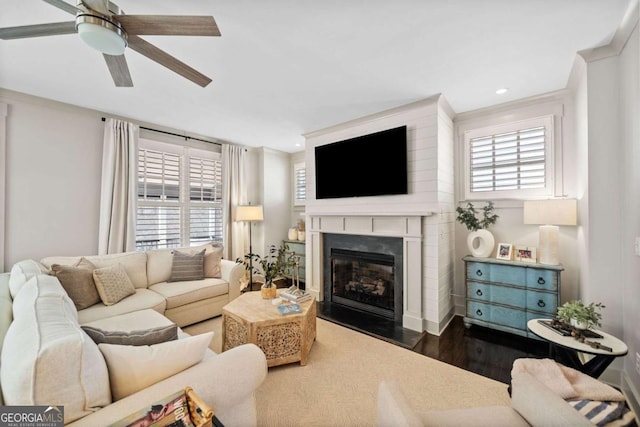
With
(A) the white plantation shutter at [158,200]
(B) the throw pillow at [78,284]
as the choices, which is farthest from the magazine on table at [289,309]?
(A) the white plantation shutter at [158,200]

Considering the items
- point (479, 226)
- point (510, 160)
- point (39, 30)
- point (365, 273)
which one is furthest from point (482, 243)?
point (39, 30)

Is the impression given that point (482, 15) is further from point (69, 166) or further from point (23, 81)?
point (69, 166)

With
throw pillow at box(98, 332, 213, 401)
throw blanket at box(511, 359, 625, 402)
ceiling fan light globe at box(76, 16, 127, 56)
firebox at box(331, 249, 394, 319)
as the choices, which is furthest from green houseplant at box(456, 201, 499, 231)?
ceiling fan light globe at box(76, 16, 127, 56)

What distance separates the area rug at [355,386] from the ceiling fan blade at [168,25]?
2.35 m

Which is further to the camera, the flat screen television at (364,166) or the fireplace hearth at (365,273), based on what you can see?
the fireplace hearth at (365,273)

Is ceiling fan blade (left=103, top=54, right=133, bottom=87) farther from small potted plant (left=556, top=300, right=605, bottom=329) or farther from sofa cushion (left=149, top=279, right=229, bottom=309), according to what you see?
small potted plant (left=556, top=300, right=605, bottom=329)

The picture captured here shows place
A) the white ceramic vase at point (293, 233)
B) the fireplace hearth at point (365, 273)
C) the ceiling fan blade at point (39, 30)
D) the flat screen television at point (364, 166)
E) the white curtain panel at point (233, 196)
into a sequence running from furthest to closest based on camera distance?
the white ceramic vase at point (293, 233) < the white curtain panel at point (233, 196) < the fireplace hearth at point (365, 273) < the flat screen television at point (364, 166) < the ceiling fan blade at point (39, 30)

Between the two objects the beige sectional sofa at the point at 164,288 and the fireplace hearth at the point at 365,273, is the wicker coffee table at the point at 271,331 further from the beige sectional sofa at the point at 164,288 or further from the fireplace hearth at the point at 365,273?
the fireplace hearth at the point at 365,273

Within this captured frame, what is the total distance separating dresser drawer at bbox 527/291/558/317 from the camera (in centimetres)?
250

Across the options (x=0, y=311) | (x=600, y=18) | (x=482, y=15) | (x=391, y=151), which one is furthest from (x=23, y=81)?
(x=600, y=18)

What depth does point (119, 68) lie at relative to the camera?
5.57 ft

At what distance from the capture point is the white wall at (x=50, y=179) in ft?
9.14

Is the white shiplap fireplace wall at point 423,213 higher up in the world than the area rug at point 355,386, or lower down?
higher up

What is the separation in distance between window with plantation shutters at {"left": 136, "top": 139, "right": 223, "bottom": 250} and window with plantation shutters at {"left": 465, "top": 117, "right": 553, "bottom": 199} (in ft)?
12.9
